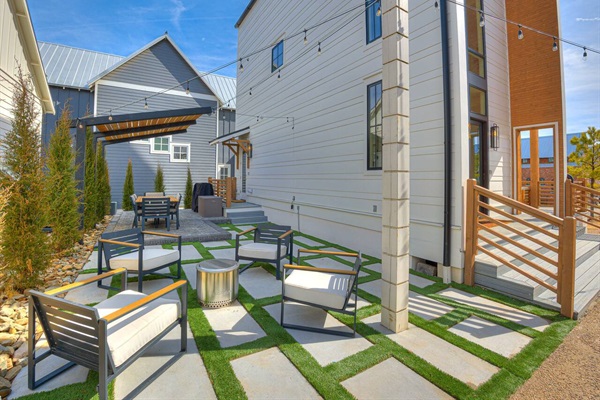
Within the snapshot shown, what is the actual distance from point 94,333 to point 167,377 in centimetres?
75

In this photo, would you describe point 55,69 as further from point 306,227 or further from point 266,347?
point 266,347

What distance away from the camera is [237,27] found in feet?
46.8

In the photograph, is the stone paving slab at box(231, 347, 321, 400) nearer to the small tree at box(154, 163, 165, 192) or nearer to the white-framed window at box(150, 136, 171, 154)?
the small tree at box(154, 163, 165, 192)

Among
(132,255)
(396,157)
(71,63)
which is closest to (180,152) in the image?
(71,63)

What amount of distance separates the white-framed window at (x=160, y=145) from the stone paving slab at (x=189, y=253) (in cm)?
952

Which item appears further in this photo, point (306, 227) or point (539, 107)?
point (306, 227)

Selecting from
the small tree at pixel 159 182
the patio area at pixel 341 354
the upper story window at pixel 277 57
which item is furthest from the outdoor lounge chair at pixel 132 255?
the small tree at pixel 159 182

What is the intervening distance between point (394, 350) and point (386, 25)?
334cm

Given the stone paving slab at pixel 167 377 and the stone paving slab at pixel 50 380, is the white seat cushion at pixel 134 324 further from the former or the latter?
the stone paving slab at pixel 50 380

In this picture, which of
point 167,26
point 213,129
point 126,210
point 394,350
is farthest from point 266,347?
point 167,26

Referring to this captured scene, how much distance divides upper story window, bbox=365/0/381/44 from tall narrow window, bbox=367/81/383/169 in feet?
3.53

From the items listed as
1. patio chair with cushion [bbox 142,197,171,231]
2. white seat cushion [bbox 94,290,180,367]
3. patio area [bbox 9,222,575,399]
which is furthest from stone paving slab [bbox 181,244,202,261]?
Answer: white seat cushion [bbox 94,290,180,367]

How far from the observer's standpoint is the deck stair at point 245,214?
1027cm

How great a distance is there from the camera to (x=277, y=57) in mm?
10523
